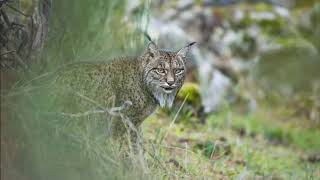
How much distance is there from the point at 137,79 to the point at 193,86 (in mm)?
3496

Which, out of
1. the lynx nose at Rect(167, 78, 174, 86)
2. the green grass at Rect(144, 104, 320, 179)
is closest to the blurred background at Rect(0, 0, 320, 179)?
the green grass at Rect(144, 104, 320, 179)

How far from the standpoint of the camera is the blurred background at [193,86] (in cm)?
346

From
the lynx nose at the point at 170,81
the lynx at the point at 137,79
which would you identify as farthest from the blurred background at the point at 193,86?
the lynx nose at the point at 170,81

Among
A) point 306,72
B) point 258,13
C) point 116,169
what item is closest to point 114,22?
point 116,169

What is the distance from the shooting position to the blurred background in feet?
11.4

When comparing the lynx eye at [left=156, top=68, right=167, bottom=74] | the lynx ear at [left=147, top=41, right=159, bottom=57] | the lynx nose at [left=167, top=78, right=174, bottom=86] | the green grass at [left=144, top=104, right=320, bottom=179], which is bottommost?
the green grass at [left=144, top=104, right=320, bottom=179]

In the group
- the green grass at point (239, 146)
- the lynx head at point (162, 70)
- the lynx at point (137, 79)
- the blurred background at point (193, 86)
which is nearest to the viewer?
the blurred background at point (193, 86)

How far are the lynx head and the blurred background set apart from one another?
0.69 feet

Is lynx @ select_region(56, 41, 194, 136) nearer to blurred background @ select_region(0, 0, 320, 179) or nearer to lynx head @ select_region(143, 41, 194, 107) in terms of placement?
lynx head @ select_region(143, 41, 194, 107)

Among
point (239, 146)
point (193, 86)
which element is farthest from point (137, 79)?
point (193, 86)

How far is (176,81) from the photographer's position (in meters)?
4.45

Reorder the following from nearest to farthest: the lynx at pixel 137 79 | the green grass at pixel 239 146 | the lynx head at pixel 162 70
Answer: the lynx at pixel 137 79 → the lynx head at pixel 162 70 → the green grass at pixel 239 146

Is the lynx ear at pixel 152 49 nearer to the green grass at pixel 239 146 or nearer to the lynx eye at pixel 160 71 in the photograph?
the lynx eye at pixel 160 71

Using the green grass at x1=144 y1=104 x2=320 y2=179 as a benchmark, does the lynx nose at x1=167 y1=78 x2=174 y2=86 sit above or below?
above
